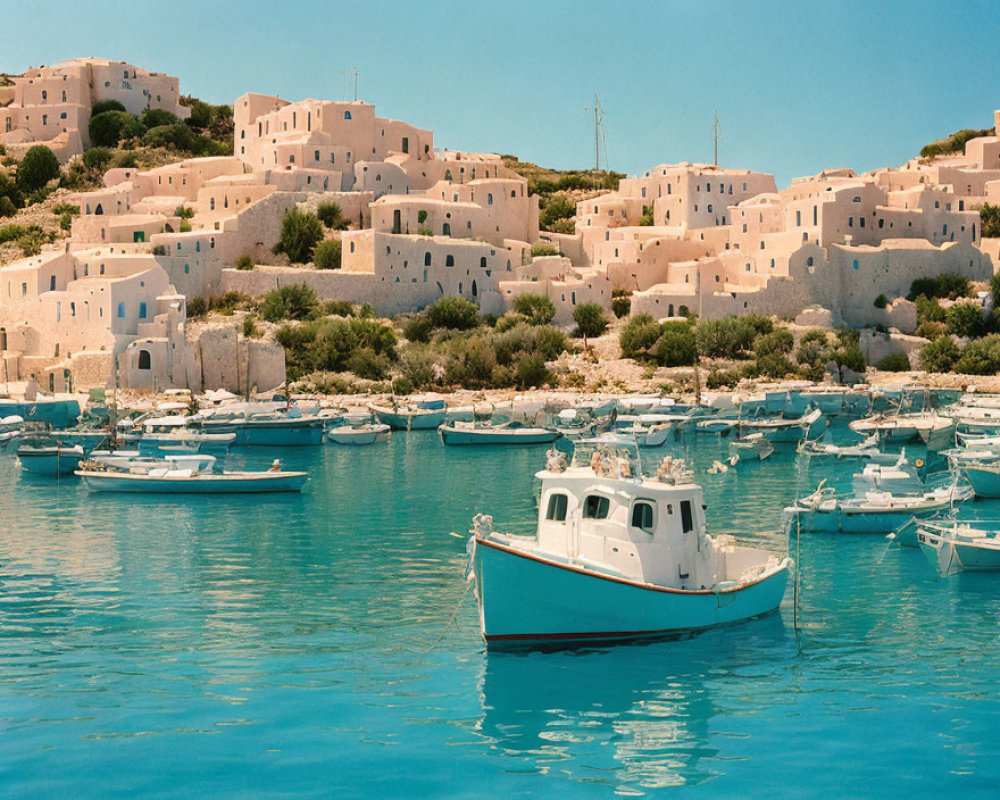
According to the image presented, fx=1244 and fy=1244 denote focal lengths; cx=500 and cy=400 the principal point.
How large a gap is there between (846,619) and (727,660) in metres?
3.20

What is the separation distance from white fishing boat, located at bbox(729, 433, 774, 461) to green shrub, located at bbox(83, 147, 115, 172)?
5386 centimetres

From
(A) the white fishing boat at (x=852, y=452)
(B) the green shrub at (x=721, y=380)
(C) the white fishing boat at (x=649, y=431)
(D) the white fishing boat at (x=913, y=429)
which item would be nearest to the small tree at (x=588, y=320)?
(B) the green shrub at (x=721, y=380)

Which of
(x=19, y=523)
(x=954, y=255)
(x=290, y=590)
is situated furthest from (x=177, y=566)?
(x=954, y=255)

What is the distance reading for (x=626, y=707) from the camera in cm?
1405

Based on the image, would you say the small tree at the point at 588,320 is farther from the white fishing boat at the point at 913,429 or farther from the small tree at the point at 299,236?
the white fishing boat at the point at 913,429

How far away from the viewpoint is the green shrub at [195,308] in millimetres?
58969

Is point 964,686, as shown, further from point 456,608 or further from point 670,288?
point 670,288

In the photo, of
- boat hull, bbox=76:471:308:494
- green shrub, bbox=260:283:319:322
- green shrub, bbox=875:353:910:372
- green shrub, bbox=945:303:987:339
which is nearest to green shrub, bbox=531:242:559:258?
green shrub, bbox=260:283:319:322

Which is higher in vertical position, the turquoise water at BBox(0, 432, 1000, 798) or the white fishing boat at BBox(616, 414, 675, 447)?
the white fishing boat at BBox(616, 414, 675, 447)

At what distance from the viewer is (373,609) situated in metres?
18.5

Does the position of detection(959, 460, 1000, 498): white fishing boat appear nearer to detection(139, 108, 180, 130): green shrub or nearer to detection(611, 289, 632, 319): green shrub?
detection(611, 289, 632, 319): green shrub

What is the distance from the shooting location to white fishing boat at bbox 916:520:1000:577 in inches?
814

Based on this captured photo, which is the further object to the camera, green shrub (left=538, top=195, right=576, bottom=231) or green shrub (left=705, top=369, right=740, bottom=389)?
green shrub (left=538, top=195, right=576, bottom=231)

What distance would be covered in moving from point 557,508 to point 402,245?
47375 mm
